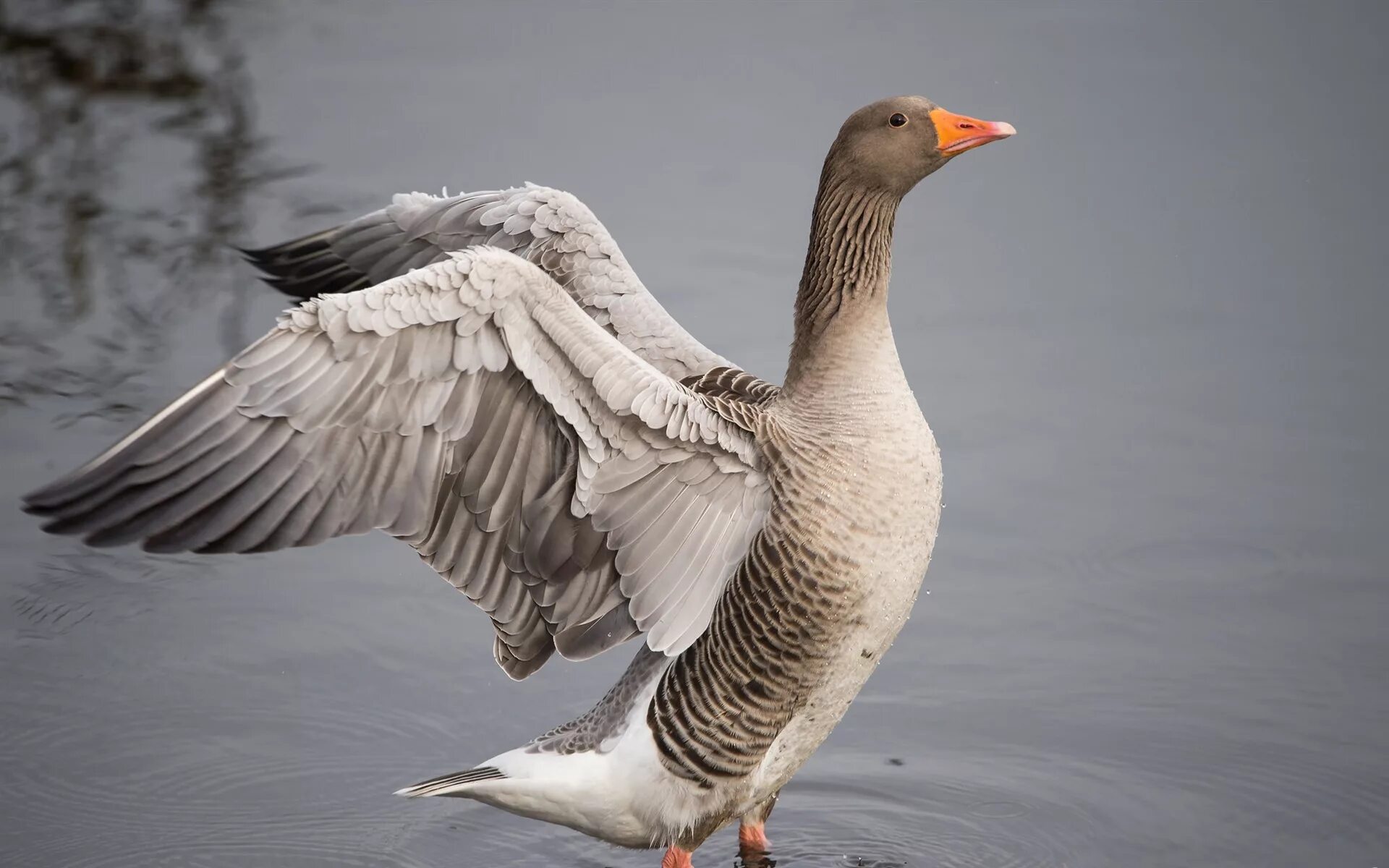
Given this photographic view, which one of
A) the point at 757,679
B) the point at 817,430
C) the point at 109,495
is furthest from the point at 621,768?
the point at 109,495

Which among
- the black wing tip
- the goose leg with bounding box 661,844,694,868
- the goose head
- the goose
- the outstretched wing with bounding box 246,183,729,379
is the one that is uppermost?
the goose head

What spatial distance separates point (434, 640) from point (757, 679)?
6.02 ft

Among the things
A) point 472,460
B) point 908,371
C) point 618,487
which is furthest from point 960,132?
point 908,371

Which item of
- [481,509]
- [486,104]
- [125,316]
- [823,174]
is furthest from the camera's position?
[486,104]

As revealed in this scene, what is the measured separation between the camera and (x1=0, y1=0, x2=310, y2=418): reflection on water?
26.6 ft

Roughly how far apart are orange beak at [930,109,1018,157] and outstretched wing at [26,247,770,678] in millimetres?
1054

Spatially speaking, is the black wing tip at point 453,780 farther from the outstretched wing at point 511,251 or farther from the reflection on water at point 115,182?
the reflection on water at point 115,182

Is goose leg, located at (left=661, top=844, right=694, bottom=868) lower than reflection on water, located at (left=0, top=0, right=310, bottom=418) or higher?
lower

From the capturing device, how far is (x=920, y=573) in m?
5.14

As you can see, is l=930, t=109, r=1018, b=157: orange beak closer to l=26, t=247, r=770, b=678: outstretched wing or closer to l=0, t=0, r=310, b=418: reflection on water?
l=26, t=247, r=770, b=678: outstretched wing

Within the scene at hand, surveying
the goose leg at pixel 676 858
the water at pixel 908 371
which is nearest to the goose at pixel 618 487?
the goose leg at pixel 676 858

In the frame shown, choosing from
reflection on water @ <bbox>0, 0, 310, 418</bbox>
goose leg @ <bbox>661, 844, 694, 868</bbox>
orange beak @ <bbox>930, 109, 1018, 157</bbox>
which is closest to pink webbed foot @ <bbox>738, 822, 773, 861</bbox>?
goose leg @ <bbox>661, 844, 694, 868</bbox>

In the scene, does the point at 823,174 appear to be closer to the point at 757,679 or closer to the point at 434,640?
the point at 757,679

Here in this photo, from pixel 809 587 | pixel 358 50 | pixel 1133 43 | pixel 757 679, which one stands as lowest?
pixel 757 679
